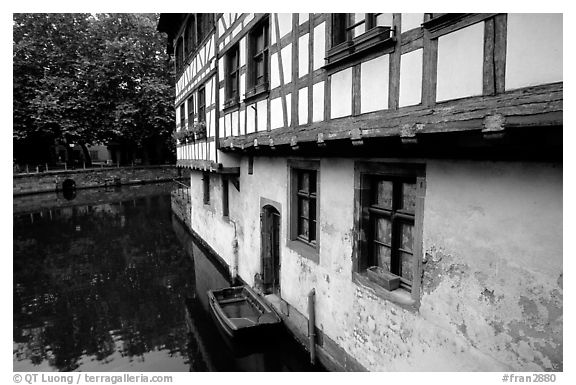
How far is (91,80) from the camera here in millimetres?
27984

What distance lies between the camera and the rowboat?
6.75 m

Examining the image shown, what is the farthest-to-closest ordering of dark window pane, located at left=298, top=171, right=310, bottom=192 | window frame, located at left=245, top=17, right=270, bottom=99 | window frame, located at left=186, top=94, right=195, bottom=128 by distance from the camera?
1. window frame, located at left=186, top=94, right=195, bottom=128
2. window frame, located at left=245, top=17, right=270, bottom=99
3. dark window pane, located at left=298, top=171, right=310, bottom=192

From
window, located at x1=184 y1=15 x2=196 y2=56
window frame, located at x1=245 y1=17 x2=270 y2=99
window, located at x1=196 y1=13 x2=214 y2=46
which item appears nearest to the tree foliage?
window, located at x1=184 y1=15 x2=196 y2=56

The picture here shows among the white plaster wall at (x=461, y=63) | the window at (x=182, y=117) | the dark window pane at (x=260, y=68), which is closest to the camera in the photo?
the white plaster wall at (x=461, y=63)

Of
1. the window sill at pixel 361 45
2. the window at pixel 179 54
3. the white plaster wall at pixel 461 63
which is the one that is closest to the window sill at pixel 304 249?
the window sill at pixel 361 45

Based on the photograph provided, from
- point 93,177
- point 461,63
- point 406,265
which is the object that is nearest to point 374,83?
point 461,63

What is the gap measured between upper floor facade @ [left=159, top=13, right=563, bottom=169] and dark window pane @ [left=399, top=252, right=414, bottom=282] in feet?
4.76

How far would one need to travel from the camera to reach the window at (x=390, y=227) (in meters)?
4.17

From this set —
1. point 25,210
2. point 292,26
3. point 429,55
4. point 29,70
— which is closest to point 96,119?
point 29,70

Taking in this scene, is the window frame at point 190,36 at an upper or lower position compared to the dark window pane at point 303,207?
upper

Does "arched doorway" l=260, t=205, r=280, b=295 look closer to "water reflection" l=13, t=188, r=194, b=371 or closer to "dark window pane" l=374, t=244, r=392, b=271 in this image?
"water reflection" l=13, t=188, r=194, b=371

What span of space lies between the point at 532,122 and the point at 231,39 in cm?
717

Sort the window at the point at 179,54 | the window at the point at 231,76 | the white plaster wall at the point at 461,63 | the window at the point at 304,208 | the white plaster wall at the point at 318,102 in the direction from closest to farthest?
the white plaster wall at the point at 461,63
the white plaster wall at the point at 318,102
the window at the point at 304,208
the window at the point at 231,76
the window at the point at 179,54

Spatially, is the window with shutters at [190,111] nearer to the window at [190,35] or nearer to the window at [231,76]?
the window at [190,35]
